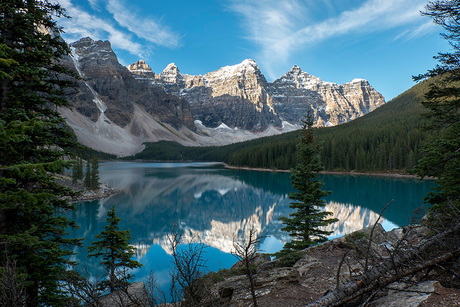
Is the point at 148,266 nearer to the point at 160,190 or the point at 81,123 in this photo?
the point at 160,190

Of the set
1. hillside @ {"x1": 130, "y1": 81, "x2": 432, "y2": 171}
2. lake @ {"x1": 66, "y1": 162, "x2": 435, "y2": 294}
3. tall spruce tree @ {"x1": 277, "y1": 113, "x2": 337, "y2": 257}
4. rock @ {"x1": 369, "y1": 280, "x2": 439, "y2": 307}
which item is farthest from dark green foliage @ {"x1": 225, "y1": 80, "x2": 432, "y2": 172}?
rock @ {"x1": 369, "y1": 280, "x2": 439, "y2": 307}

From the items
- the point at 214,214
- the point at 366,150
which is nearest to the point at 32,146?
the point at 214,214

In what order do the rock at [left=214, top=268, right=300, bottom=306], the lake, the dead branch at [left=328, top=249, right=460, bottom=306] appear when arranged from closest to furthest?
1. the dead branch at [left=328, top=249, right=460, bottom=306]
2. the rock at [left=214, top=268, right=300, bottom=306]
3. the lake

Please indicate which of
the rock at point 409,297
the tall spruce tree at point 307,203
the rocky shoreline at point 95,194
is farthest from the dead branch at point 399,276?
the rocky shoreline at point 95,194

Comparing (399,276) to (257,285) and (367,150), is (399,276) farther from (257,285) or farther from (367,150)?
(367,150)

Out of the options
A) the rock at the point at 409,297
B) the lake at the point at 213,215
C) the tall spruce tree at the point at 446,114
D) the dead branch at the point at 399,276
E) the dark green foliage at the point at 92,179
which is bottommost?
the lake at the point at 213,215

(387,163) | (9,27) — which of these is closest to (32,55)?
(9,27)

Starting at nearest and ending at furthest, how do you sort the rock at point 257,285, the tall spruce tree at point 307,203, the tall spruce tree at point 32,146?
1. the tall spruce tree at point 32,146
2. the rock at point 257,285
3. the tall spruce tree at point 307,203

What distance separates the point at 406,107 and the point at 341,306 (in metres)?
151

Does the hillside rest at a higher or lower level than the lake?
higher

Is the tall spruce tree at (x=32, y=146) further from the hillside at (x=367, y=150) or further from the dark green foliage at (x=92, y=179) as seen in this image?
the hillside at (x=367, y=150)

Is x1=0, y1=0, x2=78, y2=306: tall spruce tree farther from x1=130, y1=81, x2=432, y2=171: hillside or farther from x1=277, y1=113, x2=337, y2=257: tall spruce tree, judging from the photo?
x1=130, y1=81, x2=432, y2=171: hillside

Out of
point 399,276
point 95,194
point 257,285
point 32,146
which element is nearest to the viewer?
point 399,276

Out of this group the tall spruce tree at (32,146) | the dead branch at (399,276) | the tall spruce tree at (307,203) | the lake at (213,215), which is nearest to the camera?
the dead branch at (399,276)
